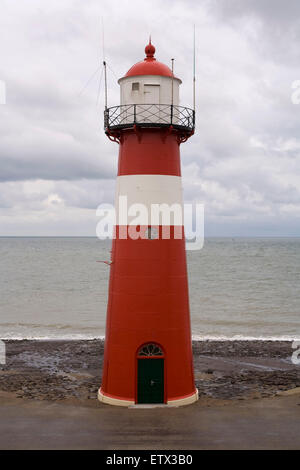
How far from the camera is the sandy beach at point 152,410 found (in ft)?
42.7

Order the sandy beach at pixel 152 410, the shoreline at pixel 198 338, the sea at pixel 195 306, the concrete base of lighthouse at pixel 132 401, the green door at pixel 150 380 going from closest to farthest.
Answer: the sandy beach at pixel 152 410, the green door at pixel 150 380, the concrete base of lighthouse at pixel 132 401, the shoreline at pixel 198 338, the sea at pixel 195 306

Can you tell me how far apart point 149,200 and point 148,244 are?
1.27m

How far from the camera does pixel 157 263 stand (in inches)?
579

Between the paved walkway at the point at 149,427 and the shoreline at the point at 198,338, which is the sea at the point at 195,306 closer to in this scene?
the shoreline at the point at 198,338

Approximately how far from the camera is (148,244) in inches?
577

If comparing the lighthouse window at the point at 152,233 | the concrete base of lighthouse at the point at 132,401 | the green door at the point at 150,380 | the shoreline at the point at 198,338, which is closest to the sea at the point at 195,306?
the shoreline at the point at 198,338

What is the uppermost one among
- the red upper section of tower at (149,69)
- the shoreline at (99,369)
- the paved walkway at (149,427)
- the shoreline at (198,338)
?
the red upper section of tower at (149,69)

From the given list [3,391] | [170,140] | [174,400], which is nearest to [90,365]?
[3,391]

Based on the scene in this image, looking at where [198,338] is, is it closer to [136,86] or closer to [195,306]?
[195,306]

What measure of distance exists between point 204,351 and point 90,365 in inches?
242

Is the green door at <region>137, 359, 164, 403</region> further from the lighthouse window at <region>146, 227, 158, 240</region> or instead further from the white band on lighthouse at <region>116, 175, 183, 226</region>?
the white band on lighthouse at <region>116, 175, 183, 226</region>

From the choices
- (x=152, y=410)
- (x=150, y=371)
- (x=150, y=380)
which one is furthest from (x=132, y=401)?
(x=150, y=371)

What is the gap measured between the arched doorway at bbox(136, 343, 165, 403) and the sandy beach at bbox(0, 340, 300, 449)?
477 mm

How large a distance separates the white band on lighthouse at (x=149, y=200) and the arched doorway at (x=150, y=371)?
3.65 metres
